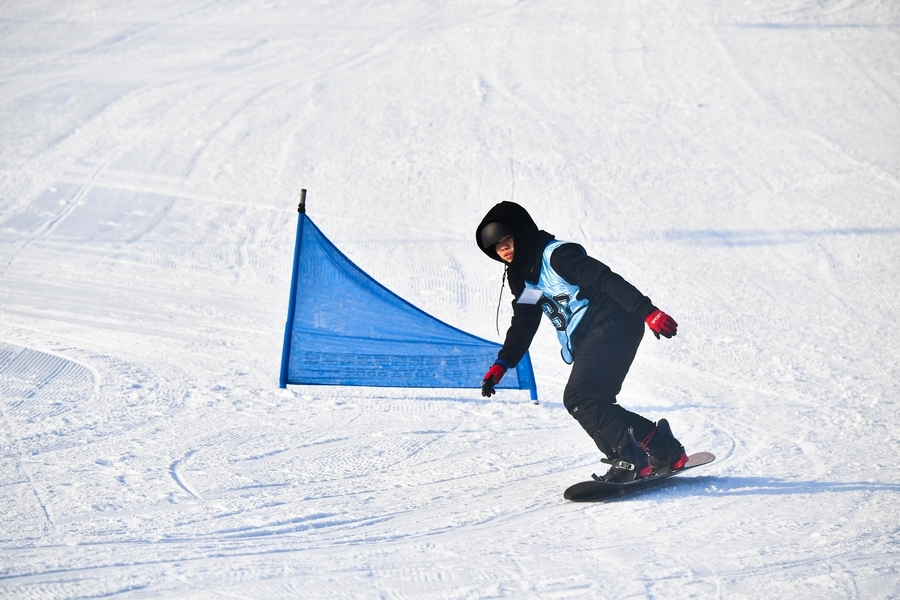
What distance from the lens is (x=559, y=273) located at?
4082 millimetres

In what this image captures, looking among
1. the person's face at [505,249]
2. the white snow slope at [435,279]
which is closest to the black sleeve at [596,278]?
the person's face at [505,249]

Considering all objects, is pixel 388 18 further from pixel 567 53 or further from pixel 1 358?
pixel 1 358

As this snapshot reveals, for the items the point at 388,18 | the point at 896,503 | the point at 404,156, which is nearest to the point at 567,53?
the point at 388,18

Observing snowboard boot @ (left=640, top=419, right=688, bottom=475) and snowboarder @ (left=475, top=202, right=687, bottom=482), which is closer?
snowboarder @ (left=475, top=202, right=687, bottom=482)

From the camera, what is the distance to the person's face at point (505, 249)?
4.14 metres

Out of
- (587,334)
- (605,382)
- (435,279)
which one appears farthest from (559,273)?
(435,279)

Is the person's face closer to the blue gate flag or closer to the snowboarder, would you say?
the snowboarder

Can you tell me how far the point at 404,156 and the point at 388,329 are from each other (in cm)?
612

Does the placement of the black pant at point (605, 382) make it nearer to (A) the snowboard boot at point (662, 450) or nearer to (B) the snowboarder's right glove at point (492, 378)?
(A) the snowboard boot at point (662, 450)

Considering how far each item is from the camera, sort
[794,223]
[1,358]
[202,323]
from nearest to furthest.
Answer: [1,358]
[202,323]
[794,223]

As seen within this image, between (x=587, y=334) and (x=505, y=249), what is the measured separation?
56cm

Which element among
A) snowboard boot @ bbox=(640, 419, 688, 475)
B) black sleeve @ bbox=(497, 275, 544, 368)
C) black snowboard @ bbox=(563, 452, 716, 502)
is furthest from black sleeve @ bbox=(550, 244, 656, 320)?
black snowboard @ bbox=(563, 452, 716, 502)

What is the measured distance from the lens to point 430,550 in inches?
135

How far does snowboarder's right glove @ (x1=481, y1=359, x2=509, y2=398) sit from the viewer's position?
4176 mm
